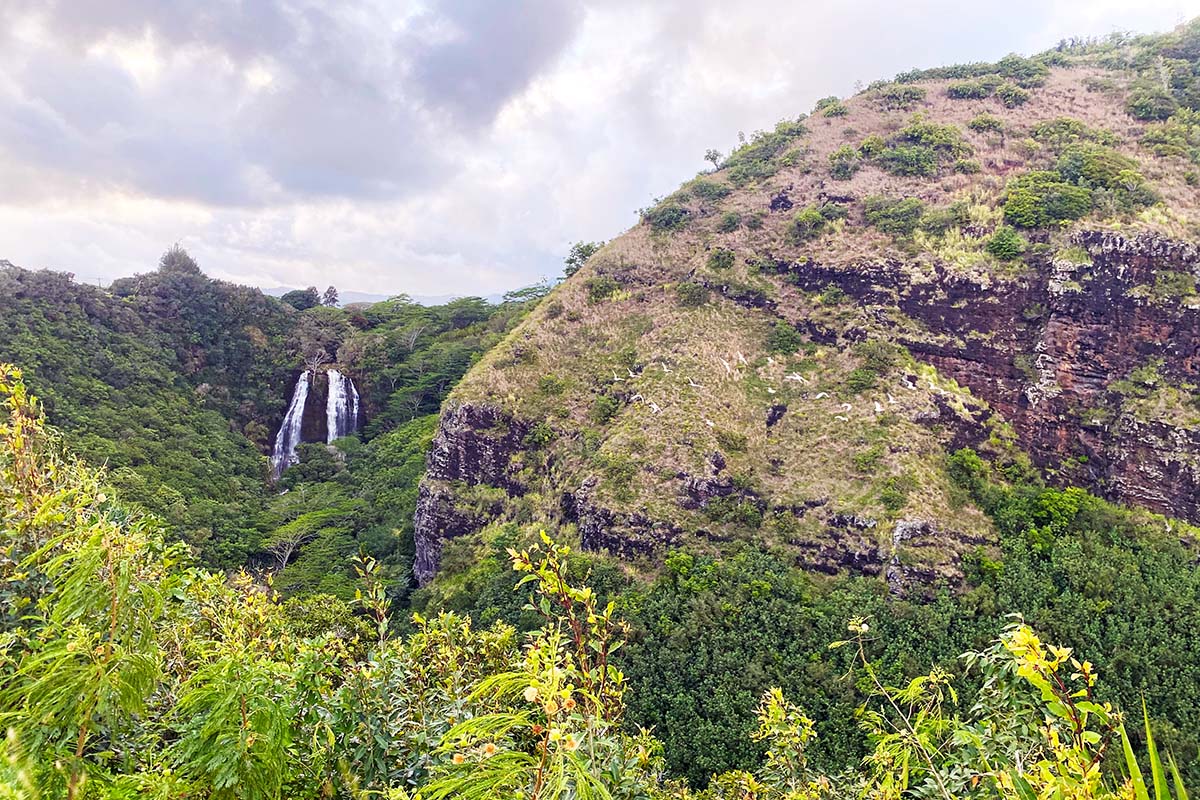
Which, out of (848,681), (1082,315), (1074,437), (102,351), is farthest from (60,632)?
(102,351)

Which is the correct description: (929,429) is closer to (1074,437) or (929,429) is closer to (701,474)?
(1074,437)

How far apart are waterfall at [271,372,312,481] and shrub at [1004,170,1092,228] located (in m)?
31.7

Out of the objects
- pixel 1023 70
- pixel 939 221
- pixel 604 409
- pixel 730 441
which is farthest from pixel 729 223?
pixel 1023 70

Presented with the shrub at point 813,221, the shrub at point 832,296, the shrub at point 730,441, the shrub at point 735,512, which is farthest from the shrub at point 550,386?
the shrub at point 813,221

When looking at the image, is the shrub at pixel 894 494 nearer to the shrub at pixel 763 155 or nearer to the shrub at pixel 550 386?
the shrub at pixel 550 386

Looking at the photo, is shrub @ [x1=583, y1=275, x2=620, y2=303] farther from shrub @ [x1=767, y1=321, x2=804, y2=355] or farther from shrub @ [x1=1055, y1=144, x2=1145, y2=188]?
shrub @ [x1=1055, y1=144, x2=1145, y2=188]

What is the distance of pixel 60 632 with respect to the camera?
2127mm

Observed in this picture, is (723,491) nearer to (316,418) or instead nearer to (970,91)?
(316,418)

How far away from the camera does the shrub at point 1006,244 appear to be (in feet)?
61.0

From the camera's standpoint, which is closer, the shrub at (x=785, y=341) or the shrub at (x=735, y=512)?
the shrub at (x=735, y=512)

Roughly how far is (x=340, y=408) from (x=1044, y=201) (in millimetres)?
31824

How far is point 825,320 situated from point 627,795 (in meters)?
20.6

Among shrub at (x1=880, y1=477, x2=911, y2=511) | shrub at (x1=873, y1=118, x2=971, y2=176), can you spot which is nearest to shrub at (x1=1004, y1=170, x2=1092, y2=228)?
shrub at (x1=873, y1=118, x2=971, y2=176)

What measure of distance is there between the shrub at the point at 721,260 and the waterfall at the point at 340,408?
20537mm
